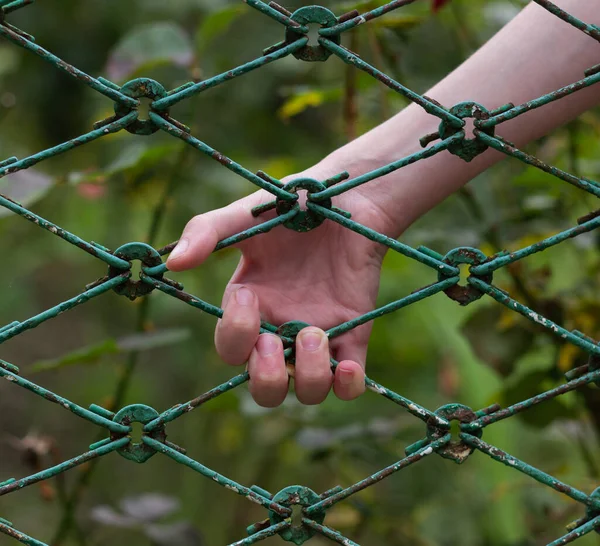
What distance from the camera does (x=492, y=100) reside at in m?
0.80

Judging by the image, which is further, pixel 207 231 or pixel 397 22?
pixel 397 22

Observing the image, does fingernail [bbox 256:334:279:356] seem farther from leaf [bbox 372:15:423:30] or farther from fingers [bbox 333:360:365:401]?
leaf [bbox 372:15:423:30]

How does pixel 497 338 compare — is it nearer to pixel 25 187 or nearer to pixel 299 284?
pixel 299 284

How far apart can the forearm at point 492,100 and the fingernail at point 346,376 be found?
0.60 feet

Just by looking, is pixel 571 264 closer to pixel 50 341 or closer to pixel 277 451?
pixel 277 451

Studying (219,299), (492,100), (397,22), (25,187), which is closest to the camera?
(492,100)

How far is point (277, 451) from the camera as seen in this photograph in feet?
6.15

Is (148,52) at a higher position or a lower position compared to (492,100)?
higher

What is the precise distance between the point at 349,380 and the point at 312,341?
5cm

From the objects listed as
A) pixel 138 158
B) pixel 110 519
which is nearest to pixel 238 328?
pixel 138 158

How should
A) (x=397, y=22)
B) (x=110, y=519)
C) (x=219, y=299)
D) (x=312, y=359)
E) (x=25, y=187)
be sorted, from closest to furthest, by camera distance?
(x=312, y=359) < (x=25, y=187) < (x=110, y=519) < (x=397, y=22) < (x=219, y=299)

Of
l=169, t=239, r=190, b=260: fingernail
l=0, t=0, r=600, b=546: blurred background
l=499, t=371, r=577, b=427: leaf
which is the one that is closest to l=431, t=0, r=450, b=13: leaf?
l=0, t=0, r=600, b=546: blurred background

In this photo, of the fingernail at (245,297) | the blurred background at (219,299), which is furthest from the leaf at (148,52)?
the fingernail at (245,297)

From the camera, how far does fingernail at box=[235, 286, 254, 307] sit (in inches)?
27.8
